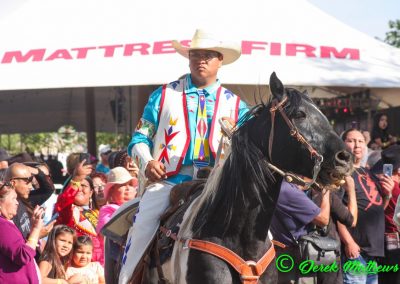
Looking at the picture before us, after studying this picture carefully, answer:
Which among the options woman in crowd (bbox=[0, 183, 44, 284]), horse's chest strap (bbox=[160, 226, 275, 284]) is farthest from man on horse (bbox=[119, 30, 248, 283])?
woman in crowd (bbox=[0, 183, 44, 284])

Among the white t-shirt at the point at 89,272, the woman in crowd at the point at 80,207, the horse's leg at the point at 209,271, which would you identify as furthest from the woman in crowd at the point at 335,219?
the horse's leg at the point at 209,271

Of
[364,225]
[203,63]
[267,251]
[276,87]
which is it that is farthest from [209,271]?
[364,225]

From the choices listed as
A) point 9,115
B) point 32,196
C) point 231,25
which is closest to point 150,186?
point 32,196

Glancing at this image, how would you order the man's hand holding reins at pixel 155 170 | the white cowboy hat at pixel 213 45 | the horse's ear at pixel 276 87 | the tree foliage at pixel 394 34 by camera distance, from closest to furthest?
the horse's ear at pixel 276 87 < the man's hand holding reins at pixel 155 170 < the white cowboy hat at pixel 213 45 < the tree foliage at pixel 394 34

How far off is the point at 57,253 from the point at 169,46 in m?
5.26

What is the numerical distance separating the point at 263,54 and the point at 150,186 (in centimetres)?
667

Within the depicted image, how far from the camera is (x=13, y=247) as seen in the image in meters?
6.57

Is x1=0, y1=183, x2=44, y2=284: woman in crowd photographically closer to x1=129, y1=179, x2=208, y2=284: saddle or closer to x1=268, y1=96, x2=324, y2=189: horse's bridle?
x1=129, y1=179, x2=208, y2=284: saddle

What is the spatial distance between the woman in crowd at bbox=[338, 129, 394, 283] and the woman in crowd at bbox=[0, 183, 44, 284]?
2978 mm

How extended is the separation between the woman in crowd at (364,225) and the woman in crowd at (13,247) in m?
2.98

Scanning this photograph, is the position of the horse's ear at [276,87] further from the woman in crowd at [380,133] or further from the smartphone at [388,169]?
the woman in crowd at [380,133]

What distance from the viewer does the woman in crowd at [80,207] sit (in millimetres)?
8602

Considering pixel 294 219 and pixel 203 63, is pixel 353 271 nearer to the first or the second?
pixel 294 219

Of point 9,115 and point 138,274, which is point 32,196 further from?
point 9,115
